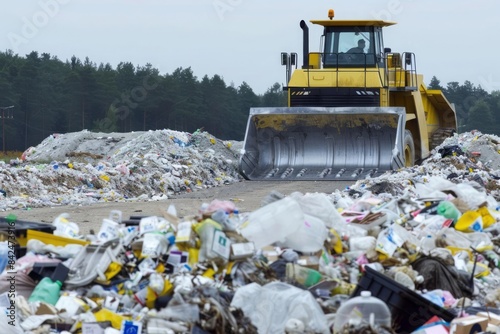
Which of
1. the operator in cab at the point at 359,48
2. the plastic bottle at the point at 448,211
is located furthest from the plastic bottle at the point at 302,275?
the operator in cab at the point at 359,48

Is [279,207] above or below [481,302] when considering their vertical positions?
above

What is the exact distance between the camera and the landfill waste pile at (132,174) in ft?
55.1

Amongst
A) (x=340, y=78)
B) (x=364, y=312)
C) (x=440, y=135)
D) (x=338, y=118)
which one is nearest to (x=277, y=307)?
(x=364, y=312)

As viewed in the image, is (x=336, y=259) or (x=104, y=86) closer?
(x=336, y=259)

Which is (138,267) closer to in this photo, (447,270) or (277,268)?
(277,268)

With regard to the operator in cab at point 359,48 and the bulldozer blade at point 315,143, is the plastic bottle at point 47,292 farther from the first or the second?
the operator in cab at point 359,48

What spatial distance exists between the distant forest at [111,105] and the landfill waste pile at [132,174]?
21.5m

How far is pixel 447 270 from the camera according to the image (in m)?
7.68

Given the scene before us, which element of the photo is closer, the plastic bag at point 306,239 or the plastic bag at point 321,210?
the plastic bag at point 306,239

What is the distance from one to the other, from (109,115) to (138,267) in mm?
43898

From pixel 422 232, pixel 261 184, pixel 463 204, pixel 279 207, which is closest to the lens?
pixel 279 207

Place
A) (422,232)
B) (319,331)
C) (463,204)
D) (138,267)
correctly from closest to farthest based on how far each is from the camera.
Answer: (319,331)
(138,267)
(422,232)
(463,204)

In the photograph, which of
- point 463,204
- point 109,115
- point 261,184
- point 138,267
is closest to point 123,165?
point 261,184

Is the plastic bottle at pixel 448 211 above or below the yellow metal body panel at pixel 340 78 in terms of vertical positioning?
below
